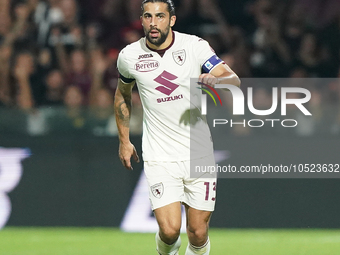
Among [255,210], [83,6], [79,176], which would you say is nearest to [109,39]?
[83,6]

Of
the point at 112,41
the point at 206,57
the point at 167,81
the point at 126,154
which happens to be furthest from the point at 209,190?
the point at 112,41

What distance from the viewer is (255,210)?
310 inches

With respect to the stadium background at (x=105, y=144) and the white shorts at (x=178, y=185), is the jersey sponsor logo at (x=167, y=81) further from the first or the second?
the stadium background at (x=105, y=144)

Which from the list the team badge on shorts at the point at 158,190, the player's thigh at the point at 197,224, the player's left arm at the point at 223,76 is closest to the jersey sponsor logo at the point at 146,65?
the player's left arm at the point at 223,76

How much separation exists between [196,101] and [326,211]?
3244mm

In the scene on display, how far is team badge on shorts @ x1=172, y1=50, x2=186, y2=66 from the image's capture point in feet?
17.0

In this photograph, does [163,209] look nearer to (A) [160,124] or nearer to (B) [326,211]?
(A) [160,124]

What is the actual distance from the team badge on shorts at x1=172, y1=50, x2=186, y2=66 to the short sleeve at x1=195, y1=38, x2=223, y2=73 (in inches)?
4.4

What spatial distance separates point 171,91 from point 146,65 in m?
0.30

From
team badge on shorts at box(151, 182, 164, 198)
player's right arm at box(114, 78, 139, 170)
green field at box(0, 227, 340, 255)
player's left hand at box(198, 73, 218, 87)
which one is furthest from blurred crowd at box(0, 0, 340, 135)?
player's left hand at box(198, 73, 218, 87)

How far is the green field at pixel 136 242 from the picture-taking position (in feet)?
22.9

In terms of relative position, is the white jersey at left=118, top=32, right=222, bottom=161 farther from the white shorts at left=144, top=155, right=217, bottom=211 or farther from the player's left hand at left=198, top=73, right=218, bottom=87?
the player's left hand at left=198, top=73, right=218, bottom=87

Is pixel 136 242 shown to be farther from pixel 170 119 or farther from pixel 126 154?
pixel 170 119

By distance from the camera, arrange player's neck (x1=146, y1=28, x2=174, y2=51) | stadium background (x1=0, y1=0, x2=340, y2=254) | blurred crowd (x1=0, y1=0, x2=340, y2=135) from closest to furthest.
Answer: player's neck (x1=146, y1=28, x2=174, y2=51) < stadium background (x1=0, y1=0, x2=340, y2=254) < blurred crowd (x1=0, y1=0, x2=340, y2=135)
